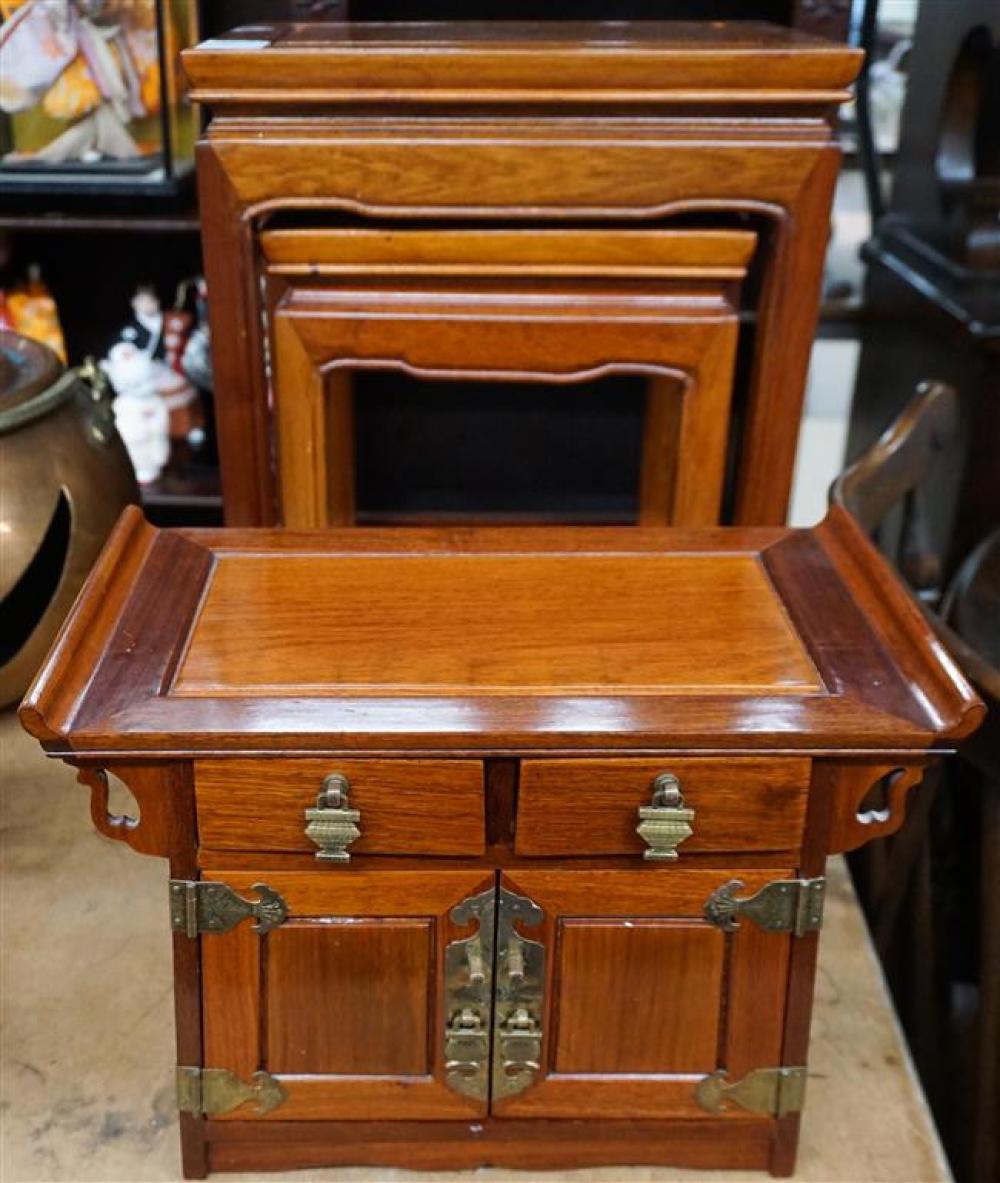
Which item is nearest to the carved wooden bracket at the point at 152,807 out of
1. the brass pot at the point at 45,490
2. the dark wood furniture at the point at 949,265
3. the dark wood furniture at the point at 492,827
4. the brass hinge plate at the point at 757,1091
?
the dark wood furniture at the point at 492,827

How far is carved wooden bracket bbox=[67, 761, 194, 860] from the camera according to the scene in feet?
3.08

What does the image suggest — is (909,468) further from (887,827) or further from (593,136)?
(887,827)

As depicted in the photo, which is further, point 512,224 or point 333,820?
point 512,224

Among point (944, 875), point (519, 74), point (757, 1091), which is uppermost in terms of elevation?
point (519, 74)

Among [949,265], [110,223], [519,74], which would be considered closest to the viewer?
[519,74]

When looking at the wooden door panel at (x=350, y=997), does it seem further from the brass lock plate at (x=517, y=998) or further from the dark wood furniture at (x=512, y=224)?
the dark wood furniture at (x=512, y=224)

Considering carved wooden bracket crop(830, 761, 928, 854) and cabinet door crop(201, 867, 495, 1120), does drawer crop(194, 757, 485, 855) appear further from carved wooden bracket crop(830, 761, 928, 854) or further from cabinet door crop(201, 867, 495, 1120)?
carved wooden bracket crop(830, 761, 928, 854)

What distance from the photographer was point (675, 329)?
1431 mm

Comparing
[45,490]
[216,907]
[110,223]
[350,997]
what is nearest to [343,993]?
[350,997]

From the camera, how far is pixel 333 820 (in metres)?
0.94

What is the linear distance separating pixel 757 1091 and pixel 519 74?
89cm

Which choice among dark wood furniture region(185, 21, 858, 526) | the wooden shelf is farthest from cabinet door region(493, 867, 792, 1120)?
the wooden shelf

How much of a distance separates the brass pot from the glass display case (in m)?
0.30

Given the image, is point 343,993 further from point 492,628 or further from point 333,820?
point 492,628
